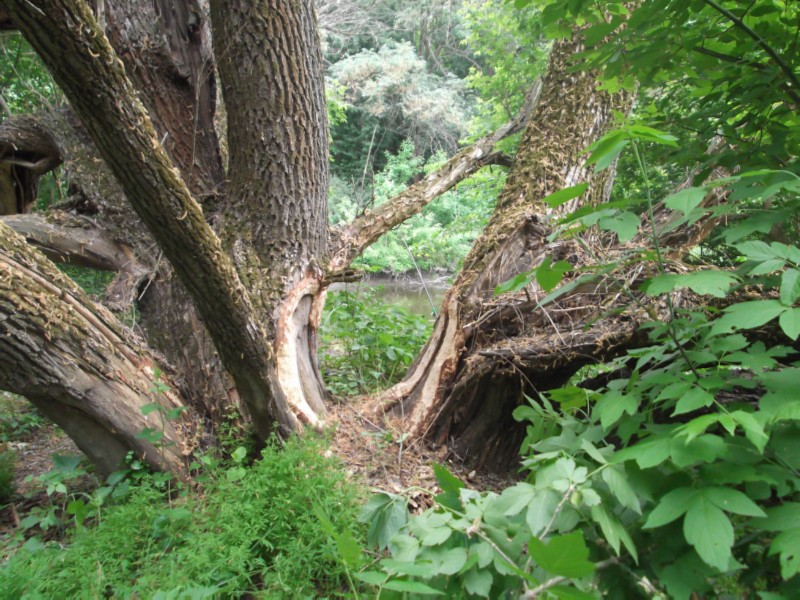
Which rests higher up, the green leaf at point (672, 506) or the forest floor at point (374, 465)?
the green leaf at point (672, 506)

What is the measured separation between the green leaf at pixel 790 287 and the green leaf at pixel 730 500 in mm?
348

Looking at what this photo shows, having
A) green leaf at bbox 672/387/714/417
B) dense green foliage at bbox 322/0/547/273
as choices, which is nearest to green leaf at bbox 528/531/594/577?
green leaf at bbox 672/387/714/417

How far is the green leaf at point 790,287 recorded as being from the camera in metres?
0.88

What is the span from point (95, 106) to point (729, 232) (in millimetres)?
1999

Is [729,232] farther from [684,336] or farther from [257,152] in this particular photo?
[257,152]

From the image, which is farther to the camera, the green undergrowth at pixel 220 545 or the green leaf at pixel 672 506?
the green undergrowth at pixel 220 545

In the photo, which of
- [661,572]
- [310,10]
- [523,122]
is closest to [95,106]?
[310,10]

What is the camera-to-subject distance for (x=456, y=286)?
3082 millimetres

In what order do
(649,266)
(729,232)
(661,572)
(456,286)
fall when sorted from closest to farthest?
(661,572) < (729,232) < (649,266) < (456,286)

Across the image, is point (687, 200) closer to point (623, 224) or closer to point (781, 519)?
point (623, 224)

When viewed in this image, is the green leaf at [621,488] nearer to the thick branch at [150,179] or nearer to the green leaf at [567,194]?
the green leaf at [567,194]

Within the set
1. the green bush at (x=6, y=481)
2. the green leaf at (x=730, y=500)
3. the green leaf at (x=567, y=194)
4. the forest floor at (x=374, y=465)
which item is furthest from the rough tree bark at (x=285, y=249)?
the green leaf at (x=730, y=500)

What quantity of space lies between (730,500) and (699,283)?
1.24 ft

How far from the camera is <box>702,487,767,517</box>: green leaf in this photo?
2.52ft
